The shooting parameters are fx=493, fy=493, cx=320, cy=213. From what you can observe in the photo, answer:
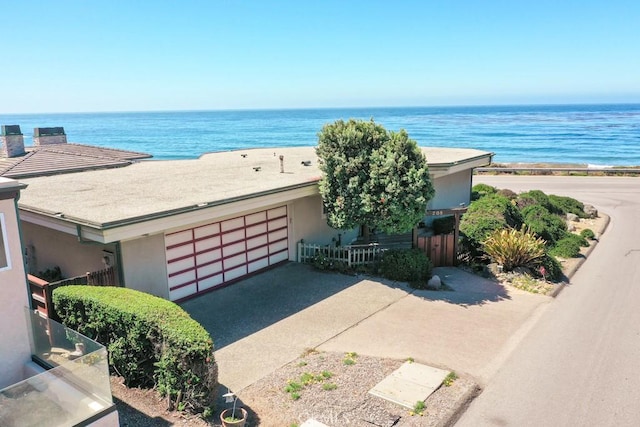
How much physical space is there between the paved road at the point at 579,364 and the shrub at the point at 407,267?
3.70m

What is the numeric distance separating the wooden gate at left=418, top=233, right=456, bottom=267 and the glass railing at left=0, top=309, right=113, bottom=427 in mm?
11762

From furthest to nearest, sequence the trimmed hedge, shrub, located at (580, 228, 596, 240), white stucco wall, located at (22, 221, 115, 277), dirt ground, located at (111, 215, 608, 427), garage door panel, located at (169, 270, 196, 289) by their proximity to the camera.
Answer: the trimmed hedge → shrub, located at (580, 228, 596, 240) → garage door panel, located at (169, 270, 196, 289) → white stucco wall, located at (22, 221, 115, 277) → dirt ground, located at (111, 215, 608, 427)

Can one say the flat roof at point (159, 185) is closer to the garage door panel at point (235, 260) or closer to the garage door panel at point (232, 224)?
the garage door panel at point (232, 224)

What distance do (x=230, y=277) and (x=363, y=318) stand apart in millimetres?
4566

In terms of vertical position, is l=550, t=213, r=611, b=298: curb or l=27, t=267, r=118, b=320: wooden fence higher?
l=27, t=267, r=118, b=320: wooden fence

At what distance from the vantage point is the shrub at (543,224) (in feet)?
66.5

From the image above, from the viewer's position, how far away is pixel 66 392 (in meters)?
7.22

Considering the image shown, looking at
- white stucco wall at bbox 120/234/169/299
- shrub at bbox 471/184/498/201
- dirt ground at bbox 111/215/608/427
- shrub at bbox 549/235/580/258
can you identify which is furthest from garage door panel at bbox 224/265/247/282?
shrub at bbox 471/184/498/201

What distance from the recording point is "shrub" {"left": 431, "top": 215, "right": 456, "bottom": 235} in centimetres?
1989

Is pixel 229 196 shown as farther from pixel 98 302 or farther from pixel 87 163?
pixel 87 163

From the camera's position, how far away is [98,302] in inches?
363

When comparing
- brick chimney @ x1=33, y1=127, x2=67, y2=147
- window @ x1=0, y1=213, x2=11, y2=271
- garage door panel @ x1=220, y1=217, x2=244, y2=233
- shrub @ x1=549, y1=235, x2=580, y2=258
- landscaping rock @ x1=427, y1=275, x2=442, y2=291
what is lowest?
shrub @ x1=549, y1=235, x2=580, y2=258

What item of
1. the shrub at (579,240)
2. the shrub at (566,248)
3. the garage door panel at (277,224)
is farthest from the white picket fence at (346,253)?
the shrub at (579,240)

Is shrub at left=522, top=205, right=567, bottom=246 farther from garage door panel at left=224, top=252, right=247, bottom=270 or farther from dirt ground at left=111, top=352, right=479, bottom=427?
dirt ground at left=111, top=352, right=479, bottom=427
